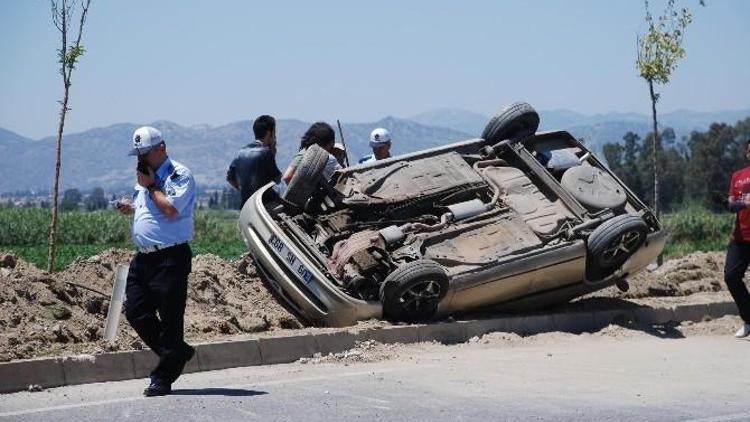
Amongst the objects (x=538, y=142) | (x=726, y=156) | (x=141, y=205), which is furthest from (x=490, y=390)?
(x=726, y=156)

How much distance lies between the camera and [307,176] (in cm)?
1277

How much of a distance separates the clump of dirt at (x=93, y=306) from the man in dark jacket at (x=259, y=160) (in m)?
0.90

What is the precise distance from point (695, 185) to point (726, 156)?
5.12m

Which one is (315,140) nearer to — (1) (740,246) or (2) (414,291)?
(2) (414,291)

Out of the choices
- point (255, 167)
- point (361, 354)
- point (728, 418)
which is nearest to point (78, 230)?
point (255, 167)

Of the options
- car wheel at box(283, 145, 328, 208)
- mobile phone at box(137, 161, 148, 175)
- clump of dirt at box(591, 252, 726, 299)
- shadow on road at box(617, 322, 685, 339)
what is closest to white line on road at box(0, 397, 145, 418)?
mobile phone at box(137, 161, 148, 175)

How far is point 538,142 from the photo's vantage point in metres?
14.8

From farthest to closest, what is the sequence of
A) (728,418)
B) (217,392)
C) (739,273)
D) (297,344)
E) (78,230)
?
(78,230) < (739,273) < (297,344) < (217,392) < (728,418)

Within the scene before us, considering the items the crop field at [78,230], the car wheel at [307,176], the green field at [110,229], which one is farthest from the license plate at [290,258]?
the green field at [110,229]

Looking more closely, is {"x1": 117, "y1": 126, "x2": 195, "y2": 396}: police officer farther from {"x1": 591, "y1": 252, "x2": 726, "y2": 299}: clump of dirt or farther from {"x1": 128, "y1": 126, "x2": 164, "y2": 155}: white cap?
{"x1": 591, "y1": 252, "x2": 726, "y2": 299}: clump of dirt

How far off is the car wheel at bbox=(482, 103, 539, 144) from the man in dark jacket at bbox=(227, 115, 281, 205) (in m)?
2.41

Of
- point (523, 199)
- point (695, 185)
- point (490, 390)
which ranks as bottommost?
point (695, 185)

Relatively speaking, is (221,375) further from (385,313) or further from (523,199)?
(523,199)

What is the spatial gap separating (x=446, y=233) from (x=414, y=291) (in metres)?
0.85
